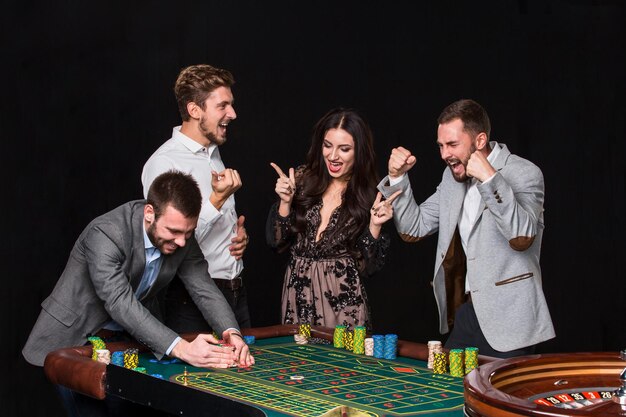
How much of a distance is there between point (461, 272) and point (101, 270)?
5.40ft

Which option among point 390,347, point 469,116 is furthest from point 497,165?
point 390,347

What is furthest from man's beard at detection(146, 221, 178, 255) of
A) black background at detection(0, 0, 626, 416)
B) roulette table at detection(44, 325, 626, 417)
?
black background at detection(0, 0, 626, 416)

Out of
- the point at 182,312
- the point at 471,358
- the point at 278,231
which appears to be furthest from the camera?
the point at 278,231

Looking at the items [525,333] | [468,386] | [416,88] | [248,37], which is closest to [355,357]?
[525,333]

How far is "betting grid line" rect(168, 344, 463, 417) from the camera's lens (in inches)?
121

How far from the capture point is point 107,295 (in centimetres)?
391

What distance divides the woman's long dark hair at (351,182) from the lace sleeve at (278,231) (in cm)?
5

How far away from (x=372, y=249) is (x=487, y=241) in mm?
689

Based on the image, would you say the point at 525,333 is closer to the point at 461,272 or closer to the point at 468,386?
the point at 461,272

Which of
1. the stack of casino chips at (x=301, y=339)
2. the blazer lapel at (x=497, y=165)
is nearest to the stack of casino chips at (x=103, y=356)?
the stack of casino chips at (x=301, y=339)

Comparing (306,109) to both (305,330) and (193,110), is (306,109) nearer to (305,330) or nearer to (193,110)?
(193,110)

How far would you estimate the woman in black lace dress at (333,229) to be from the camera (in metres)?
4.81

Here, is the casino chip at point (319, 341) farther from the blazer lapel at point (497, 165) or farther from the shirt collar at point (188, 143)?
the shirt collar at point (188, 143)

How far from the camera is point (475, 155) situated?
4105 mm
